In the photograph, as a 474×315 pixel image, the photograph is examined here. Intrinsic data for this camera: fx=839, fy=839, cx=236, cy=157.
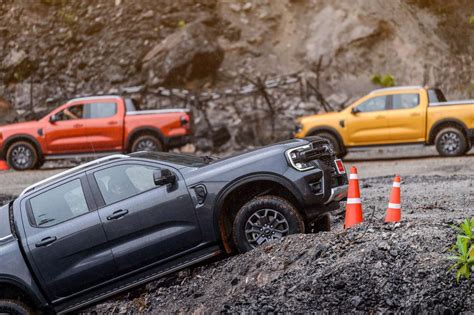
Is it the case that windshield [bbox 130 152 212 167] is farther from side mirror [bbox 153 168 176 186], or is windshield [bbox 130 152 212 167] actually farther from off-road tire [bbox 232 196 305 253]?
off-road tire [bbox 232 196 305 253]

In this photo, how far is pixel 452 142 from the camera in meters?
19.5

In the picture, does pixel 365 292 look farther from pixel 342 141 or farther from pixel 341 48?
pixel 341 48

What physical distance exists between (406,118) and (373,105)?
96 centimetres

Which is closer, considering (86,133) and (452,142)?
(452,142)

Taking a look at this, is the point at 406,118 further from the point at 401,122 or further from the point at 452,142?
the point at 452,142

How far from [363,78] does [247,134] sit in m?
4.70

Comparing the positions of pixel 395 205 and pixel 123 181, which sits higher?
pixel 123 181

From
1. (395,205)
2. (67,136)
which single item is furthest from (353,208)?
(67,136)

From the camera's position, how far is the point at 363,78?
1067 inches

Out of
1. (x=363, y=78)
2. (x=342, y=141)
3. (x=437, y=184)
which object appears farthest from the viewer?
(x=363, y=78)

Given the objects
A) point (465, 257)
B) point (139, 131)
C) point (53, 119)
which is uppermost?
point (53, 119)

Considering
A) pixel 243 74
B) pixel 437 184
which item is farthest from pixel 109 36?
pixel 437 184

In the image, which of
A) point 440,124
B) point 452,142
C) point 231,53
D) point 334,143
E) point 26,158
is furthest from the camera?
point 231,53

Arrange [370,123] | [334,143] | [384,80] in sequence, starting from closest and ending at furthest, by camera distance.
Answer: [370,123]
[334,143]
[384,80]
